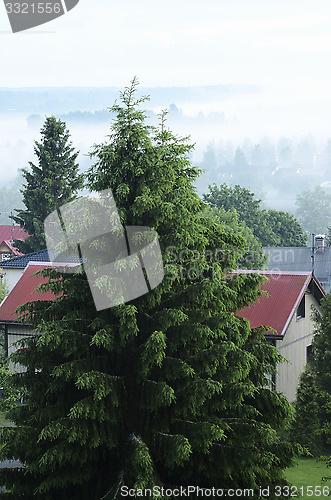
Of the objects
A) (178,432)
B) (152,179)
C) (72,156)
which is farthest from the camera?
(72,156)

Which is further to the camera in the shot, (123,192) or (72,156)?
(72,156)

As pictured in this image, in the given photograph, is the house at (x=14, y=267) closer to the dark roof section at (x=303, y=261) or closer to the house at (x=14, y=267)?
the house at (x=14, y=267)

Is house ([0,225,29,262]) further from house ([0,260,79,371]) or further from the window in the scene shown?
the window

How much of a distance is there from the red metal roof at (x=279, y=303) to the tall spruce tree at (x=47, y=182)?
3436 centimetres

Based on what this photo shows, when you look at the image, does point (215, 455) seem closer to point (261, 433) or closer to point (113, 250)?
point (261, 433)

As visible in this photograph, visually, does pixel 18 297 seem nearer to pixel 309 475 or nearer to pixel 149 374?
pixel 309 475

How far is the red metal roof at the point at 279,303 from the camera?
29.6 metres

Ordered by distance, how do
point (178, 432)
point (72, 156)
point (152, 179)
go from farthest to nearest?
1. point (72, 156)
2. point (152, 179)
3. point (178, 432)

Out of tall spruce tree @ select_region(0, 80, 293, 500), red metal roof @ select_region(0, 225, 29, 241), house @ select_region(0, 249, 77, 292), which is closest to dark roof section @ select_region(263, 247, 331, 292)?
house @ select_region(0, 249, 77, 292)

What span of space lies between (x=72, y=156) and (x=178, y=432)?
52.5m

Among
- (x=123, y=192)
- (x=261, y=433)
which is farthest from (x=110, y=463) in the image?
(x=123, y=192)

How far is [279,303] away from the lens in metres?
30.6

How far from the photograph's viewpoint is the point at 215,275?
611 inches

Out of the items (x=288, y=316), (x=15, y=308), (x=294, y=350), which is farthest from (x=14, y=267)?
(x=288, y=316)
